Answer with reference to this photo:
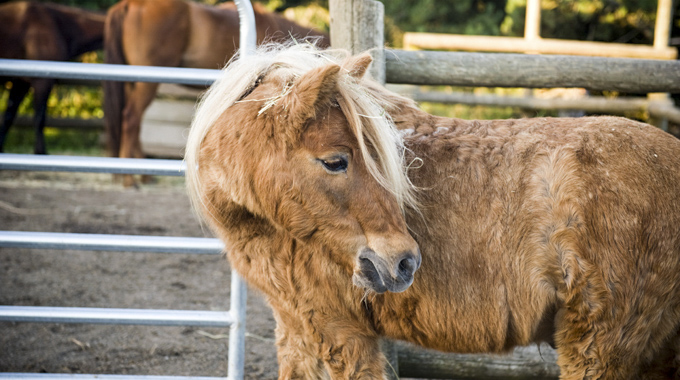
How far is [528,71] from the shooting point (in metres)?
2.36

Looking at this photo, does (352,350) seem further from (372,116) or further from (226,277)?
(226,277)

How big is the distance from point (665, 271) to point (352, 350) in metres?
1.03

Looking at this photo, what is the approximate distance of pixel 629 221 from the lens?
1659mm

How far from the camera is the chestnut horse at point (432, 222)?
158 cm

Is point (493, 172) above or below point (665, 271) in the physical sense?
above

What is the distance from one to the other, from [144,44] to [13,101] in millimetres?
2402

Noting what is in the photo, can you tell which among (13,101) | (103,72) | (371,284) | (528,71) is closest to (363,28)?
(528,71)

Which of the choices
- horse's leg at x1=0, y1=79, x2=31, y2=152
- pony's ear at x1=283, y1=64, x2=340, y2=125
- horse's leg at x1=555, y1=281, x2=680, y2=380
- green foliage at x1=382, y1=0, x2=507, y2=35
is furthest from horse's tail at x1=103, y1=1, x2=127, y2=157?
horse's leg at x1=555, y1=281, x2=680, y2=380

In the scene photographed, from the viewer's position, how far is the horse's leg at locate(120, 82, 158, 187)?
6559 mm

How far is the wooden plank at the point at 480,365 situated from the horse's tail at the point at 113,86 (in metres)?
5.38

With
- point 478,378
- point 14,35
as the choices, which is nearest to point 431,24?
point 14,35

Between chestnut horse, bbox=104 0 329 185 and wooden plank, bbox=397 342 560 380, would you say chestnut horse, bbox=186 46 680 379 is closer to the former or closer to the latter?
wooden plank, bbox=397 342 560 380

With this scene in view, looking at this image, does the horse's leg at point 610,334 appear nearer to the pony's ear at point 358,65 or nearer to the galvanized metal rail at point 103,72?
the pony's ear at point 358,65

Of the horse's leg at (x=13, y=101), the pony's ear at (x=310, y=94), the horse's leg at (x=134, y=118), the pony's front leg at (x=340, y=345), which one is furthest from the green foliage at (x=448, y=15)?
the pony's front leg at (x=340, y=345)
